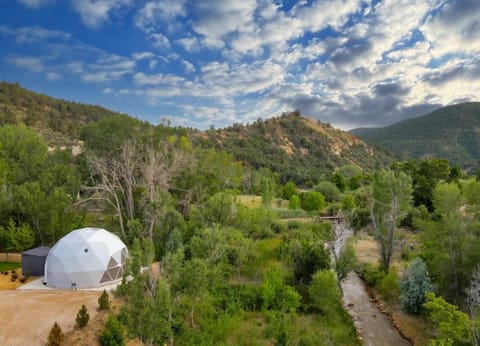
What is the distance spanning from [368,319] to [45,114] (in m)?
95.9

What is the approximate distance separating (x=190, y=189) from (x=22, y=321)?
21638 mm

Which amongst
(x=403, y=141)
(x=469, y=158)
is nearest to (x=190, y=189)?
(x=469, y=158)

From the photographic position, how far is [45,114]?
284 ft

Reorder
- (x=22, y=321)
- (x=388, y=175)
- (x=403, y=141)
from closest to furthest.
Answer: (x=22, y=321) < (x=388, y=175) < (x=403, y=141)

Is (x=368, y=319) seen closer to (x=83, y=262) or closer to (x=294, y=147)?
(x=83, y=262)

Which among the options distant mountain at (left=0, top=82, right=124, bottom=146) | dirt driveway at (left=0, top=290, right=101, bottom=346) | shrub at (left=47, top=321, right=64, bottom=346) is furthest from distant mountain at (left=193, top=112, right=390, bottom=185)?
shrub at (left=47, top=321, right=64, bottom=346)

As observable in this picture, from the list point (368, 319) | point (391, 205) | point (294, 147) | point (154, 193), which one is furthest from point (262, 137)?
point (368, 319)

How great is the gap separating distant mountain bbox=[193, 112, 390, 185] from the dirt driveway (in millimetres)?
67935

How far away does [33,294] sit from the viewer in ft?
62.5

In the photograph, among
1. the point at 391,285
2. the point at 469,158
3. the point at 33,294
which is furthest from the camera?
the point at 469,158

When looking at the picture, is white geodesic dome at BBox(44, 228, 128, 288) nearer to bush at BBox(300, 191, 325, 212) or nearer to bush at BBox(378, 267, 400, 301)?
bush at BBox(378, 267, 400, 301)

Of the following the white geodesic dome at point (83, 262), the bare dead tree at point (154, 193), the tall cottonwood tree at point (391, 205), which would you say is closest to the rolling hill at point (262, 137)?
the bare dead tree at point (154, 193)

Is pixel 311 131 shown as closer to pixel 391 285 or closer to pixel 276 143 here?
A: pixel 276 143

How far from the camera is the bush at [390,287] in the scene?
72.0ft
